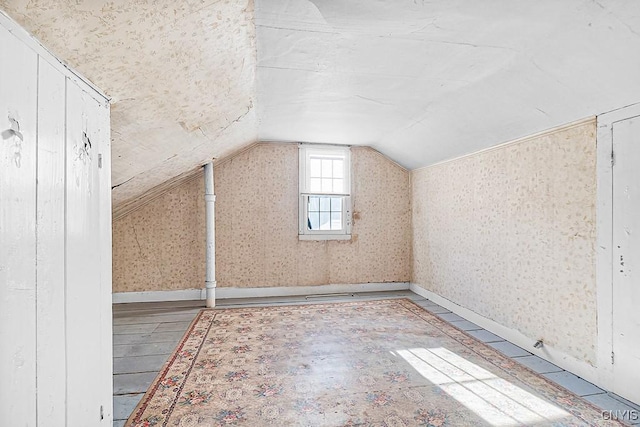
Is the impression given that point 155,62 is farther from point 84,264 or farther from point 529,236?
point 529,236

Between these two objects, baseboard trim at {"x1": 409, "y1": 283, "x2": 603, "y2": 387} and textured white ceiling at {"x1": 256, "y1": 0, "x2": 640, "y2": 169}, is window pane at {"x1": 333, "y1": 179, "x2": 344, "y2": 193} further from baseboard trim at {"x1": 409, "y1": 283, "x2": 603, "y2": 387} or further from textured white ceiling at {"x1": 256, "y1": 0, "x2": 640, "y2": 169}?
baseboard trim at {"x1": 409, "y1": 283, "x2": 603, "y2": 387}

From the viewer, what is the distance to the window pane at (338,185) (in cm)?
504

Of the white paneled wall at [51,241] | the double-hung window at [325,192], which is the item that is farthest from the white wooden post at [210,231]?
the white paneled wall at [51,241]

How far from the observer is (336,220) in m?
5.03

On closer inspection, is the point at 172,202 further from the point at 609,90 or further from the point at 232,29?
the point at 609,90

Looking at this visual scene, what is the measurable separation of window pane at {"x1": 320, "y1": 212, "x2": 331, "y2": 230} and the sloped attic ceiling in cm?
200

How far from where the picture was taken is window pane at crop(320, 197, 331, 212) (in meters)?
4.98

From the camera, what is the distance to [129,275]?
4441 mm

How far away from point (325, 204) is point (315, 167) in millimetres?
576

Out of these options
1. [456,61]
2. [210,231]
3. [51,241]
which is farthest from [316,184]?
[51,241]

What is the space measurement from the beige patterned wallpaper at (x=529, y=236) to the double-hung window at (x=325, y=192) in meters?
1.42

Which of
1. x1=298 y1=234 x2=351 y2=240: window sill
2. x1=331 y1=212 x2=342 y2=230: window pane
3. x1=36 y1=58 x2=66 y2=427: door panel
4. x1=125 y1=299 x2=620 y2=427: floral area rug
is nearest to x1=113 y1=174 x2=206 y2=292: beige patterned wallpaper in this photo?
x1=125 y1=299 x2=620 y2=427: floral area rug

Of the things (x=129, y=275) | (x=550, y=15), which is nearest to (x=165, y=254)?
(x=129, y=275)

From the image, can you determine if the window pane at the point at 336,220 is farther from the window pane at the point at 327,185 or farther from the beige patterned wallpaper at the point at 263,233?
the window pane at the point at 327,185
